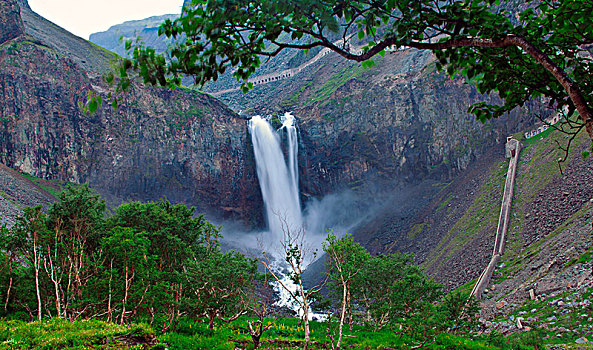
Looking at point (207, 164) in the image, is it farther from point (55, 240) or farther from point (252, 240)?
point (55, 240)

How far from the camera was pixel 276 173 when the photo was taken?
62125 mm

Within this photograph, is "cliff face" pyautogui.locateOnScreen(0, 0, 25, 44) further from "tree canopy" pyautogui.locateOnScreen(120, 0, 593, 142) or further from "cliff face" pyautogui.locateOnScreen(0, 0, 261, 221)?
"tree canopy" pyautogui.locateOnScreen(120, 0, 593, 142)

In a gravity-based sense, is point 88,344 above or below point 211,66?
below

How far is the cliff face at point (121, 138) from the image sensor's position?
4922 centimetres

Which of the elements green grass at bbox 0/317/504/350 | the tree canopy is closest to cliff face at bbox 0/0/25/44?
green grass at bbox 0/317/504/350

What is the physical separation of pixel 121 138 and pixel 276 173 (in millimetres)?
25794

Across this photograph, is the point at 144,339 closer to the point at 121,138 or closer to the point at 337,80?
the point at 121,138

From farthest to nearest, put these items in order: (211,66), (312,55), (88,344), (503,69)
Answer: (312,55)
(88,344)
(503,69)
(211,66)

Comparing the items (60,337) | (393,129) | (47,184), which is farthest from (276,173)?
(60,337)

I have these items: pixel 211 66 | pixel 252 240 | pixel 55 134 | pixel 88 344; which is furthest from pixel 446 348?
pixel 55 134

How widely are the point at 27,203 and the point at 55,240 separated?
1136 inches

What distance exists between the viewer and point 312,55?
103625 mm

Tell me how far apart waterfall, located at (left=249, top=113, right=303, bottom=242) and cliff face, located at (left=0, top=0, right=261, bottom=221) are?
205cm

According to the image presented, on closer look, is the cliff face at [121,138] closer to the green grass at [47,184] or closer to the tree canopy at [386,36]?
the green grass at [47,184]
